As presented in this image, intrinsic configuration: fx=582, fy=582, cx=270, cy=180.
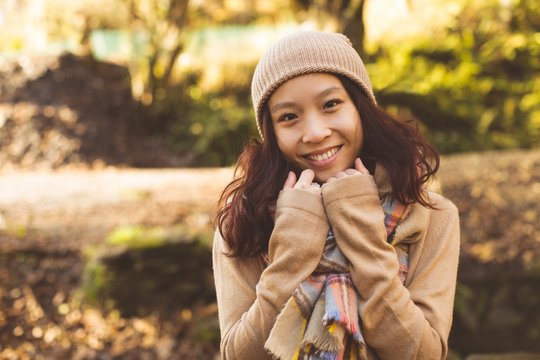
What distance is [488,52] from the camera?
40.7 ft

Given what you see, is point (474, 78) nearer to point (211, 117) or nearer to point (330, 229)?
point (211, 117)

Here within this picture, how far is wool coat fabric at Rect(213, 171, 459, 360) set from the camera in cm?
174

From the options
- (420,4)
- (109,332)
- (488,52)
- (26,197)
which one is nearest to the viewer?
(109,332)

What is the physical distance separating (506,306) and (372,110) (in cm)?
442

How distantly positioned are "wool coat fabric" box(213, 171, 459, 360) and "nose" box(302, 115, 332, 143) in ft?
0.53

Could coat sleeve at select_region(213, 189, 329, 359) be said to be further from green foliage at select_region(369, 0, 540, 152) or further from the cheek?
green foliage at select_region(369, 0, 540, 152)

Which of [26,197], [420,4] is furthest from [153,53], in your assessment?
[420,4]

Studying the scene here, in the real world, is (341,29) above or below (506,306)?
above

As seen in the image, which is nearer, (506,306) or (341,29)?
(341,29)

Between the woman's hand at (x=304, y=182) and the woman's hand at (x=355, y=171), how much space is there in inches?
2.0

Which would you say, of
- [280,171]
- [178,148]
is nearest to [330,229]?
[280,171]

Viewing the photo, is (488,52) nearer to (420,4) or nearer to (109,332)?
(420,4)

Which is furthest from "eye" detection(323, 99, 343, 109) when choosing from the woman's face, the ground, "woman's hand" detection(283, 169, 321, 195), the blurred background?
the blurred background

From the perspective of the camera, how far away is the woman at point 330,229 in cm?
174
